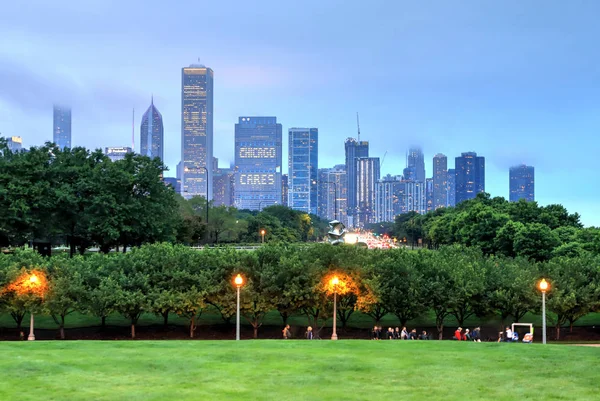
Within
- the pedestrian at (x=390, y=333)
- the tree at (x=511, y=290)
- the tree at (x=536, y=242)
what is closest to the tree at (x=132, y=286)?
the pedestrian at (x=390, y=333)

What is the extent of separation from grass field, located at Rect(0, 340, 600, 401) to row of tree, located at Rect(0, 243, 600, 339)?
1495 centimetres

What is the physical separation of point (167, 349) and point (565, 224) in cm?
8543

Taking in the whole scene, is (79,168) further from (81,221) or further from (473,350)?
(473,350)

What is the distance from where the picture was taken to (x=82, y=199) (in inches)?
2425

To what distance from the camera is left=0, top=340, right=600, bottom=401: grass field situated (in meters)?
19.4

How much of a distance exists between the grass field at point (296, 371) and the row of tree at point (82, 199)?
3336 centimetres

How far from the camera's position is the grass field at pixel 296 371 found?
19359mm

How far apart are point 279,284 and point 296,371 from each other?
76.5 ft

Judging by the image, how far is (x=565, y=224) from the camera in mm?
98062

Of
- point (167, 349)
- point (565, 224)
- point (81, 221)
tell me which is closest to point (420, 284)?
point (167, 349)

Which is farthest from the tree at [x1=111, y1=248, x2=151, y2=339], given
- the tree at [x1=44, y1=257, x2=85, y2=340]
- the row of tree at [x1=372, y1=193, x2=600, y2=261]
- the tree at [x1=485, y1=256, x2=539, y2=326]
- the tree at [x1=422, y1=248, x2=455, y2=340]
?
the row of tree at [x1=372, y1=193, x2=600, y2=261]

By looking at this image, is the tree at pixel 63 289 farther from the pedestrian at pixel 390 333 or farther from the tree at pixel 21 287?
the pedestrian at pixel 390 333

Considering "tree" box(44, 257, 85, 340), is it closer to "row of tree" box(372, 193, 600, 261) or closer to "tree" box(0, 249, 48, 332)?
"tree" box(0, 249, 48, 332)

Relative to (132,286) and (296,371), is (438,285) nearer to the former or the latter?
(132,286)
